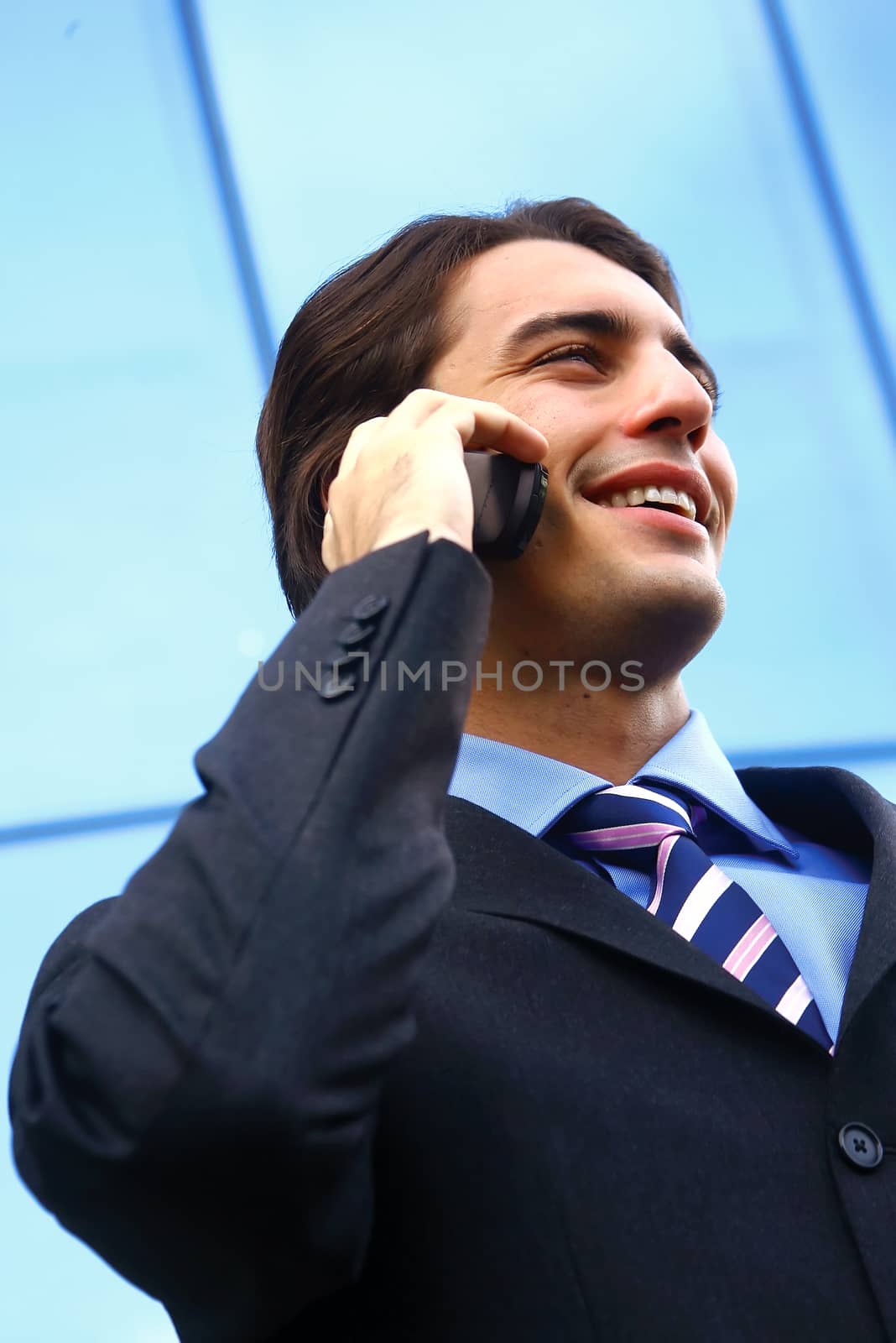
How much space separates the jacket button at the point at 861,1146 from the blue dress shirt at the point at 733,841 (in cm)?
10

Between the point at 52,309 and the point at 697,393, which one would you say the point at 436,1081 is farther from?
the point at 52,309

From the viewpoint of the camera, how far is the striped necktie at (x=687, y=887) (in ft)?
3.11

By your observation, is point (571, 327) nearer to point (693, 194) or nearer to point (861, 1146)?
point (861, 1146)

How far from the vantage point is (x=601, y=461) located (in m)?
Answer: 1.23

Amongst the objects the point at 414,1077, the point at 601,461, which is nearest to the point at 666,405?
the point at 601,461

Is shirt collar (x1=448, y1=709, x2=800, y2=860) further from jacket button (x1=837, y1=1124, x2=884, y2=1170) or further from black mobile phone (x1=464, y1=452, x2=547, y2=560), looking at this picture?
jacket button (x1=837, y1=1124, x2=884, y2=1170)

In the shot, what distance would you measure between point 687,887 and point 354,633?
1.27 feet

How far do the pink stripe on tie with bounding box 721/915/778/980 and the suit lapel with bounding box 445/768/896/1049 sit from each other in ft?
0.20

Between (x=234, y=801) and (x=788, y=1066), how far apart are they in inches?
16.7

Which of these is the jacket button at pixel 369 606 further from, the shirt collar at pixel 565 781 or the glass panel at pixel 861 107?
the glass panel at pixel 861 107

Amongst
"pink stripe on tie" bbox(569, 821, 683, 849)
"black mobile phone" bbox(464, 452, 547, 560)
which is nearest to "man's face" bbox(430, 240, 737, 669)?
"black mobile phone" bbox(464, 452, 547, 560)

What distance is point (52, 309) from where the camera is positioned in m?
1.85

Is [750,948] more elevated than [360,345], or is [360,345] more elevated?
[360,345]

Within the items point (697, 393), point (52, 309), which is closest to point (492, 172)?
point (52, 309)
